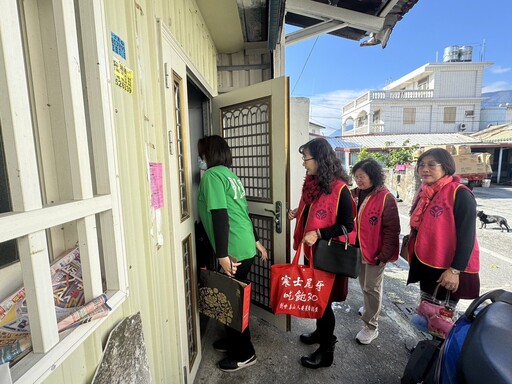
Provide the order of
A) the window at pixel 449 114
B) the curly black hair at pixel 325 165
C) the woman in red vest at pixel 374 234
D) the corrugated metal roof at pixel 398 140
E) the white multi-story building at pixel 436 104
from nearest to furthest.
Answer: the curly black hair at pixel 325 165 < the woman in red vest at pixel 374 234 < the corrugated metal roof at pixel 398 140 < the white multi-story building at pixel 436 104 < the window at pixel 449 114

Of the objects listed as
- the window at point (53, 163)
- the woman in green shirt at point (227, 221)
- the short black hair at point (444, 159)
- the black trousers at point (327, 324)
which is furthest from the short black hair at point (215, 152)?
the short black hair at point (444, 159)

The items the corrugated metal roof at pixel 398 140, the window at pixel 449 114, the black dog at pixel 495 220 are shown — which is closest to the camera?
the black dog at pixel 495 220

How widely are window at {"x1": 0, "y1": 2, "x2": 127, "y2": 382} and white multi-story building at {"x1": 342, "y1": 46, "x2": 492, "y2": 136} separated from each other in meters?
24.6

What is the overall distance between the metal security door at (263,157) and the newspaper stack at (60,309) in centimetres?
154

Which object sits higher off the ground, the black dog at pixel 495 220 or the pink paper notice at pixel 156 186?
the pink paper notice at pixel 156 186

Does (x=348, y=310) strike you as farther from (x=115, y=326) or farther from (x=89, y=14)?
(x=89, y=14)

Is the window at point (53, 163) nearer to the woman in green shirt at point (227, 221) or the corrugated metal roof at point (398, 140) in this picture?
the woman in green shirt at point (227, 221)

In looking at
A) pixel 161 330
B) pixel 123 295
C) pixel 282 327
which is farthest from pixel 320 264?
pixel 123 295

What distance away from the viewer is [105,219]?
0.89 m

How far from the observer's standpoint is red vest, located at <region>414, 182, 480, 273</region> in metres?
1.65

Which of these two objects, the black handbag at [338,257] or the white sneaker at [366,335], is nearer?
the black handbag at [338,257]

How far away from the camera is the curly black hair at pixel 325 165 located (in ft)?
5.98

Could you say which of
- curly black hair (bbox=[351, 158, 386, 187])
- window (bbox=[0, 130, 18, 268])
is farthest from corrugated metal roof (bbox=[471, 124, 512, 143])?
window (bbox=[0, 130, 18, 268])

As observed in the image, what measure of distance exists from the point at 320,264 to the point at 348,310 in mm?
1292
